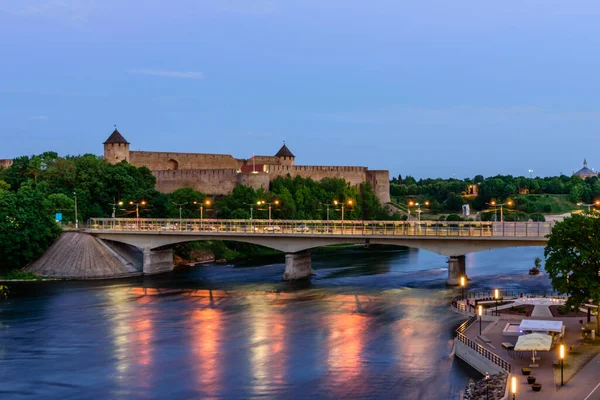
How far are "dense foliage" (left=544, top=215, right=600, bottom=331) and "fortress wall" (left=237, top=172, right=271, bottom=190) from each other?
67.3 meters

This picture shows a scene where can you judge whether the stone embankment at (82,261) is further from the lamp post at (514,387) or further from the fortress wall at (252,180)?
the lamp post at (514,387)

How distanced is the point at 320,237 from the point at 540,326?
28486mm

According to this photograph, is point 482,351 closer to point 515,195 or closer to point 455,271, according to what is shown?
point 455,271

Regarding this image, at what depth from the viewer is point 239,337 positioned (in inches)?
1574

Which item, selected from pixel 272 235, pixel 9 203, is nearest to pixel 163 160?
pixel 9 203

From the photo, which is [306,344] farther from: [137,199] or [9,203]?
[137,199]

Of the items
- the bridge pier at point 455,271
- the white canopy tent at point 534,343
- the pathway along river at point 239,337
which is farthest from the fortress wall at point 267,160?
the white canopy tent at point 534,343

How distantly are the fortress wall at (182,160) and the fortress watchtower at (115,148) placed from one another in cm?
203

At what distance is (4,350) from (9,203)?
3061cm

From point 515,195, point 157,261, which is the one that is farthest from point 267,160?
point 157,261

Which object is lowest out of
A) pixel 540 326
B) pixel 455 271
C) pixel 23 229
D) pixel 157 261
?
pixel 540 326

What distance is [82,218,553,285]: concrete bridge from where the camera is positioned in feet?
184

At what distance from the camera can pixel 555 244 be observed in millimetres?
36094

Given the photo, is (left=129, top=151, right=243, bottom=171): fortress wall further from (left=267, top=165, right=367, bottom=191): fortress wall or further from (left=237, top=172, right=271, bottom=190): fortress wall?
(left=237, top=172, right=271, bottom=190): fortress wall
